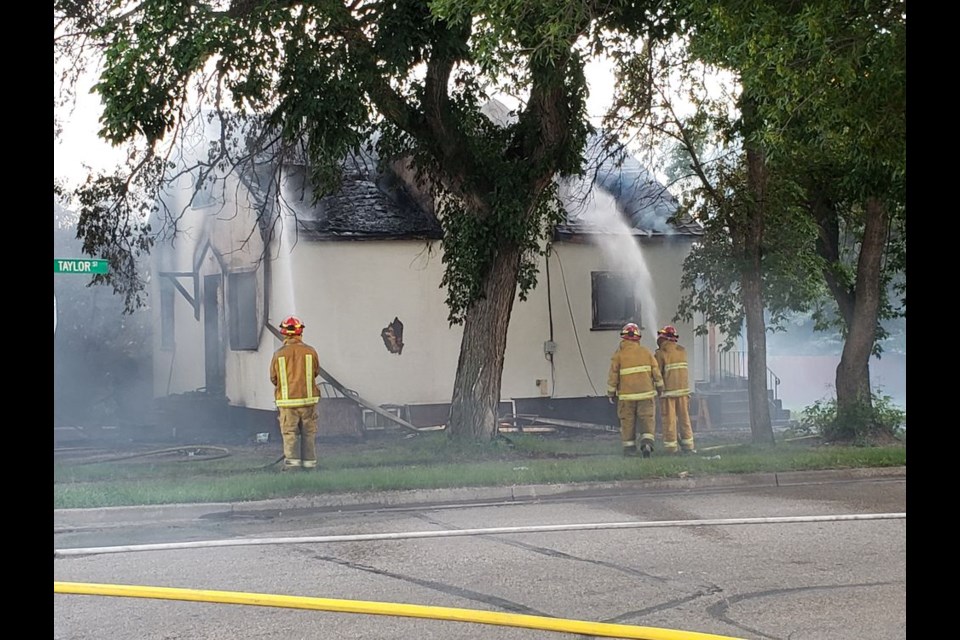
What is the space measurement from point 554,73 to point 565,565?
7.62 metres

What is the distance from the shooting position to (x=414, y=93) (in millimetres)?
14281

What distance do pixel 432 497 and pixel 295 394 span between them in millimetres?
2868

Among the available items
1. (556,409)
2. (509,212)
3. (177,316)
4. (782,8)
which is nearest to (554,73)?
(509,212)

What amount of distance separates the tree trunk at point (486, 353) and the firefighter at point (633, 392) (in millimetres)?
1651

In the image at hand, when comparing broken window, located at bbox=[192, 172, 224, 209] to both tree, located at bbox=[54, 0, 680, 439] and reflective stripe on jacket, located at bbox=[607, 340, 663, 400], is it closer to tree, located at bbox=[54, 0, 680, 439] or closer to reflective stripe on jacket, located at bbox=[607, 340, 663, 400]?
tree, located at bbox=[54, 0, 680, 439]

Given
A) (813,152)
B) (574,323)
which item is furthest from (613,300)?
(813,152)

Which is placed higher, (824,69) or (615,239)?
(824,69)

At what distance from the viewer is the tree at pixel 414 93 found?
37.8 ft

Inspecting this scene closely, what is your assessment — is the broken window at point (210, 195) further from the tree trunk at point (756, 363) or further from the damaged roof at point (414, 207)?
the tree trunk at point (756, 363)

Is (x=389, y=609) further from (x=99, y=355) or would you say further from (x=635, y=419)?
(x=99, y=355)

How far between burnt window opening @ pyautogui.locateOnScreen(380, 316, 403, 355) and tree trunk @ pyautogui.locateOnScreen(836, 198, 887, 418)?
296 inches
